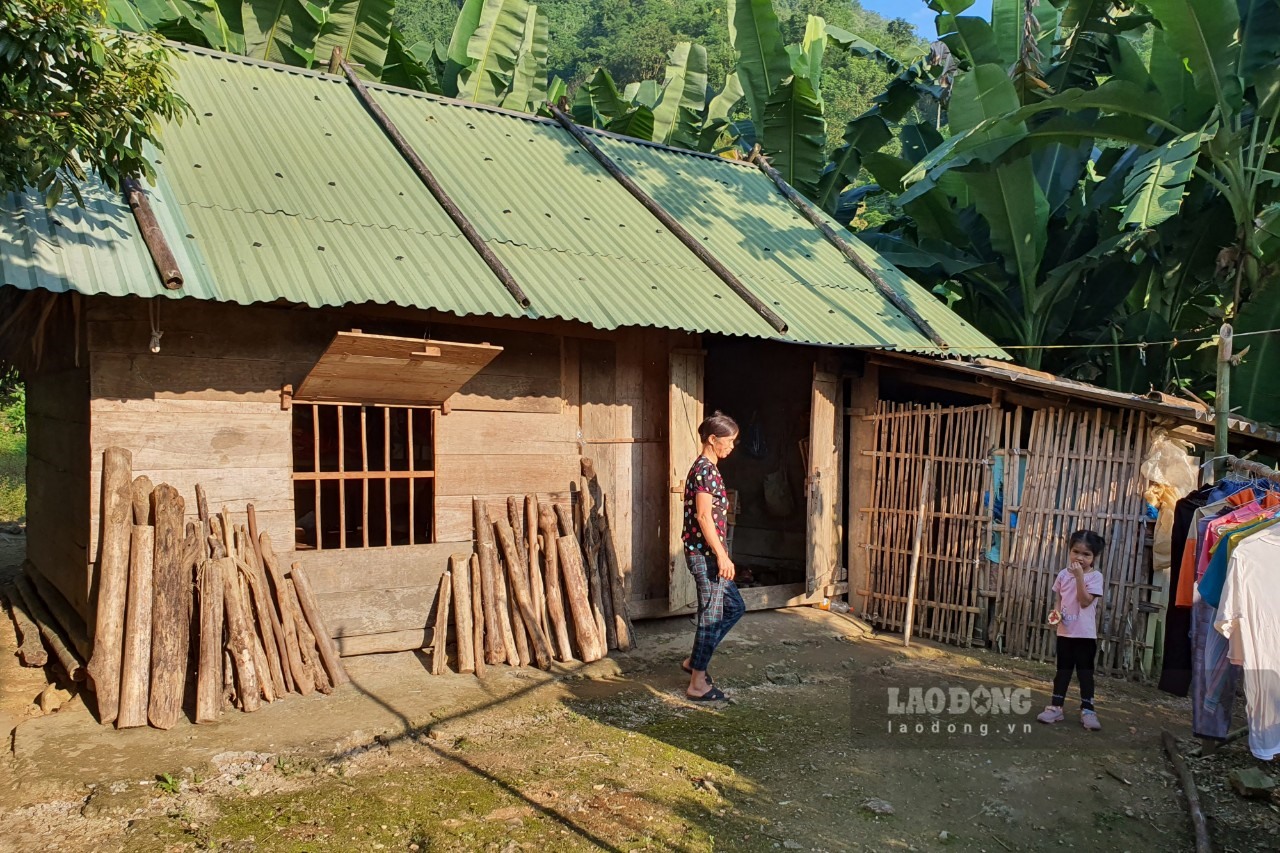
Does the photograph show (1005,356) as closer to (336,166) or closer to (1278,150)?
(1278,150)

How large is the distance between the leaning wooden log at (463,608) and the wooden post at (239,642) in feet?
4.26

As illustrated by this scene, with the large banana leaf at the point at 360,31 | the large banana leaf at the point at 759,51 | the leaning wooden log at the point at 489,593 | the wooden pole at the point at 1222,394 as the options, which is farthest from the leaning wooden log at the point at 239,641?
the large banana leaf at the point at 759,51

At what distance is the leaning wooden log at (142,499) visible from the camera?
5.31m

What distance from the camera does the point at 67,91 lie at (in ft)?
13.9

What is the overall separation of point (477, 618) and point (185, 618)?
5.96 ft

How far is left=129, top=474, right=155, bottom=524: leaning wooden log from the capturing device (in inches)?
209

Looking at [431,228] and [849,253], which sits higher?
[849,253]

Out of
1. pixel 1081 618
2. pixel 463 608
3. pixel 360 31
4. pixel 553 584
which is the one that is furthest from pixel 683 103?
pixel 1081 618

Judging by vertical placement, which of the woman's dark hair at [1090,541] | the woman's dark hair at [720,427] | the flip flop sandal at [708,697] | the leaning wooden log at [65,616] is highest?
the woman's dark hair at [720,427]

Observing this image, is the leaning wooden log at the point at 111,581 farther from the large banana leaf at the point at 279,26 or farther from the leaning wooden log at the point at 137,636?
the large banana leaf at the point at 279,26

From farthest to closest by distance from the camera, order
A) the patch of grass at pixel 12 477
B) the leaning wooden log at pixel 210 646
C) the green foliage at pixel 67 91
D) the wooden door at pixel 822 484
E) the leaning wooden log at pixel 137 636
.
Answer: the patch of grass at pixel 12 477, the wooden door at pixel 822 484, the leaning wooden log at pixel 210 646, the leaning wooden log at pixel 137 636, the green foliage at pixel 67 91

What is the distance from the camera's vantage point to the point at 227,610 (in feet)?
17.6

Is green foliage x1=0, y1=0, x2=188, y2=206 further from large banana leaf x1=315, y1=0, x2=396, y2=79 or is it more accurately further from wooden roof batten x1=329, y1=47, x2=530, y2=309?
large banana leaf x1=315, y1=0, x2=396, y2=79

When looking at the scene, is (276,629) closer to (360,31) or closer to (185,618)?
(185,618)
